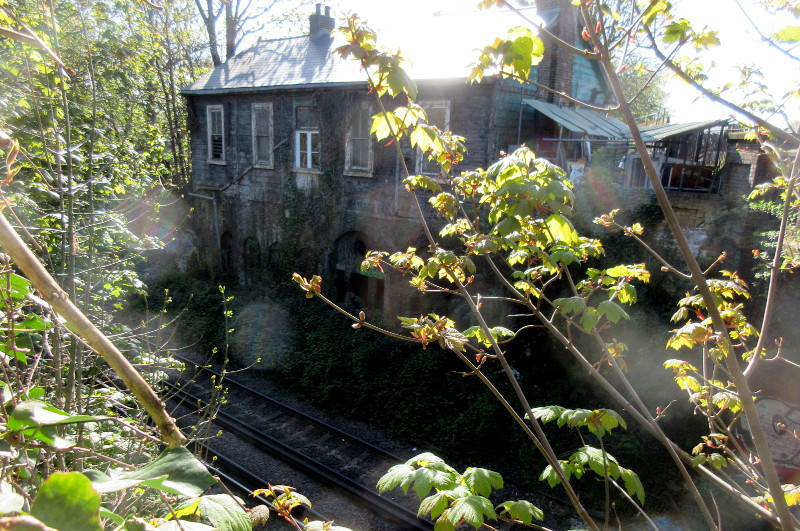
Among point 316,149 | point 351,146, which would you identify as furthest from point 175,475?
point 316,149

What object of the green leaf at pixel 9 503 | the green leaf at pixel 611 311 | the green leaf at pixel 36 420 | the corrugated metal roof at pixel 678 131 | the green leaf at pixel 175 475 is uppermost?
the corrugated metal roof at pixel 678 131

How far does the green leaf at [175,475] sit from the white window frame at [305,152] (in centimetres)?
1536

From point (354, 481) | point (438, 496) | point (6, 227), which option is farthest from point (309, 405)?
point (6, 227)

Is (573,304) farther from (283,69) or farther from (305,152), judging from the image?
(283,69)

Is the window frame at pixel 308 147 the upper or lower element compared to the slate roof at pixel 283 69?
lower

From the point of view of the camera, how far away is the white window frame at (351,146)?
572 inches

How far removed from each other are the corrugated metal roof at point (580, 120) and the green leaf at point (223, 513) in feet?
39.1

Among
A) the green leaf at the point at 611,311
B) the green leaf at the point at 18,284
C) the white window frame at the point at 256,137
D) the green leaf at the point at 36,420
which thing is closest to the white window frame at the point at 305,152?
the white window frame at the point at 256,137

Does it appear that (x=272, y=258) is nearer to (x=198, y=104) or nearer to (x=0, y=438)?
(x=198, y=104)

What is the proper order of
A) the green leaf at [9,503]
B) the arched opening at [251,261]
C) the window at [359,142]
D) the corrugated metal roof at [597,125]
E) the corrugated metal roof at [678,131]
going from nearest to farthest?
1. the green leaf at [9,503]
2. the corrugated metal roof at [678,131]
3. the corrugated metal roof at [597,125]
4. the window at [359,142]
5. the arched opening at [251,261]

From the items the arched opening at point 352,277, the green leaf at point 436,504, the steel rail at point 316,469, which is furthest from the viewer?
the arched opening at point 352,277

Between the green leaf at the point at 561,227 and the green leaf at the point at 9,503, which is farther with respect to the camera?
the green leaf at the point at 561,227

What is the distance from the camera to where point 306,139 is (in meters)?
16.3

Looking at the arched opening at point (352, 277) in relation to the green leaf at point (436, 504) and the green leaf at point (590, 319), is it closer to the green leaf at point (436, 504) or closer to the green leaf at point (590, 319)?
the green leaf at point (590, 319)
